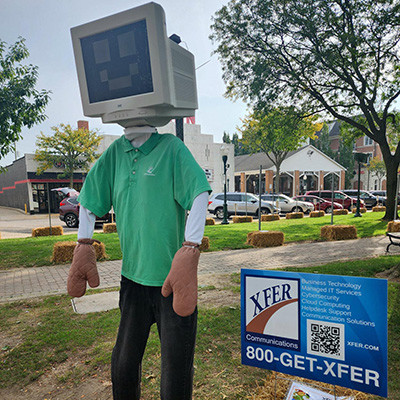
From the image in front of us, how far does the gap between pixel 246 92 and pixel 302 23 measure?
11.9ft

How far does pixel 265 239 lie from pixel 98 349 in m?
6.94

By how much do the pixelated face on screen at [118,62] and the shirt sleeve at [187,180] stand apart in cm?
41

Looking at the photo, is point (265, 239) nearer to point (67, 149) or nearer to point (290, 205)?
point (290, 205)

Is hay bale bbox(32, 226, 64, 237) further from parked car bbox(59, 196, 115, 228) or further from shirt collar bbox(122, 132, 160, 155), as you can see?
shirt collar bbox(122, 132, 160, 155)

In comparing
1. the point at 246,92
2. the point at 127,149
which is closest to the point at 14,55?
the point at 127,149

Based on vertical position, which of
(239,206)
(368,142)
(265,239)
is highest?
(368,142)

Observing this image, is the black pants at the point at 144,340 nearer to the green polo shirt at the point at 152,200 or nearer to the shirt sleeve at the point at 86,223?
the green polo shirt at the point at 152,200

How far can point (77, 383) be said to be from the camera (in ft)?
8.36

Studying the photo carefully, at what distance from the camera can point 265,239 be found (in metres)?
9.29

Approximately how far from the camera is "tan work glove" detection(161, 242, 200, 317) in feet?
4.98

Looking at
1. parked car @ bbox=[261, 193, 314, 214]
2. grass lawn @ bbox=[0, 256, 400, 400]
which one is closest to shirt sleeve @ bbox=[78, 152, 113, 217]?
grass lawn @ bbox=[0, 256, 400, 400]

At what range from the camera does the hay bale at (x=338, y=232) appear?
34.5ft

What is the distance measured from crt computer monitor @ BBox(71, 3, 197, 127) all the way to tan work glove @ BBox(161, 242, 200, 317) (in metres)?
0.83

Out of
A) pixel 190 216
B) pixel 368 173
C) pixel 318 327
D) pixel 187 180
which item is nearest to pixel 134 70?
pixel 187 180
